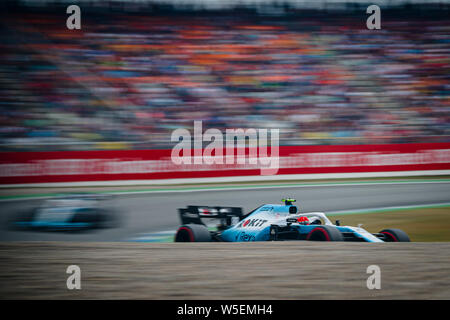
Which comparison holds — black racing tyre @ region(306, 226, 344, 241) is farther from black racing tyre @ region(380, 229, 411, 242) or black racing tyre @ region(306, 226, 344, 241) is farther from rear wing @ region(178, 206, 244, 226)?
rear wing @ region(178, 206, 244, 226)

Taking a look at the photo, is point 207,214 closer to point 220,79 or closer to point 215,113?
point 215,113

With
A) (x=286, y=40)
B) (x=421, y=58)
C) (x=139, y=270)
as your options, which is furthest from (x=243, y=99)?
(x=139, y=270)

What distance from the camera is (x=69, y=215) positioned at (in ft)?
26.3

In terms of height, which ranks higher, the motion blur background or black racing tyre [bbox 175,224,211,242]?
the motion blur background

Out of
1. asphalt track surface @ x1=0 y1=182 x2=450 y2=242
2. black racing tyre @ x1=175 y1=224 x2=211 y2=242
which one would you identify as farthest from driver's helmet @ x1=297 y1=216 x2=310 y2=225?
asphalt track surface @ x1=0 y1=182 x2=450 y2=242

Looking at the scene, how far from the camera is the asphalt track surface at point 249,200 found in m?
9.14

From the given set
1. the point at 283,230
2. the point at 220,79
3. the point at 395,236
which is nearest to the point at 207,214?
the point at 283,230

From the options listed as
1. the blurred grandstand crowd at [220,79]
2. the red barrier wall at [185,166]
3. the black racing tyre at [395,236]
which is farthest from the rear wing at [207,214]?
the blurred grandstand crowd at [220,79]

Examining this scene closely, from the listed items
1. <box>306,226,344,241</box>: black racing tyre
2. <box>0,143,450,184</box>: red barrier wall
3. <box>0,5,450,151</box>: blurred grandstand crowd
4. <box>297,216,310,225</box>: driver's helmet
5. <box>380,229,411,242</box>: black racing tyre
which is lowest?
<box>380,229,411,242</box>: black racing tyre

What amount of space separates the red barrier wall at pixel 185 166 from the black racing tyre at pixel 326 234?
509cm

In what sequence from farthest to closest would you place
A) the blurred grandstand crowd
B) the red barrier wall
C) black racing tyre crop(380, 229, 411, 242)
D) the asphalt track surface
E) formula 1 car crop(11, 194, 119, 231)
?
1. the blurred grandstand crowd
2. the red barrier wall
3. the asphalt track surface
4. formula 1 car crop(11, 194, 119, 231)
5. black racing tyre crop(380, 229, 411, 242)

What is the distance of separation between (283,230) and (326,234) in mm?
689

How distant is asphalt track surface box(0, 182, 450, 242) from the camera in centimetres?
914
